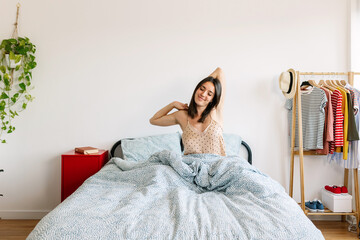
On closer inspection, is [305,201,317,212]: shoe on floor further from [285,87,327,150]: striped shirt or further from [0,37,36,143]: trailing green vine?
[0,37,36,143]: trailing green vine

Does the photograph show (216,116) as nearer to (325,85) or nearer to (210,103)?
(210,103)

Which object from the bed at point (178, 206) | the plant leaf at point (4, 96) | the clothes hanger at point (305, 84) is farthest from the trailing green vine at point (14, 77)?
the clothes hanger at point (305, 84)

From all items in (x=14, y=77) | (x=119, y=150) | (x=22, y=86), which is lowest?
(x=119, y=150)

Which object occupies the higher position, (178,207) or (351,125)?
(351,125)

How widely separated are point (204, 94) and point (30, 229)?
2041 mm

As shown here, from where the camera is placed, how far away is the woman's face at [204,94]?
262 centimetres

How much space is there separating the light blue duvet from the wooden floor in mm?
1239

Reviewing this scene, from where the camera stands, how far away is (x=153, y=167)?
210cm

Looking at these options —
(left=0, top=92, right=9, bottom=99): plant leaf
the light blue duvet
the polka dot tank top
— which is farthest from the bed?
(left=0, top=92, right=9, bottom=99): plant leaf

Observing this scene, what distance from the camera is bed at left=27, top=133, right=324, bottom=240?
1346 mm

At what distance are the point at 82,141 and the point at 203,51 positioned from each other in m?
1.57

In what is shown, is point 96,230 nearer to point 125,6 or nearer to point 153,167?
point 153,167

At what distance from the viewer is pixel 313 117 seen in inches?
123

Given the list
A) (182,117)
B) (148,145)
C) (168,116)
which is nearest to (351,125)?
(182,117)
